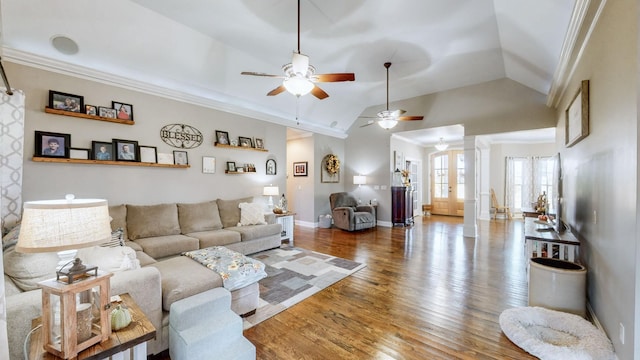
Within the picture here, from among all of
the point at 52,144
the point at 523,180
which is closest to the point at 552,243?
the point at 52,144

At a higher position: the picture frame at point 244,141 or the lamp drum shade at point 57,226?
the picture frame at point 244,141

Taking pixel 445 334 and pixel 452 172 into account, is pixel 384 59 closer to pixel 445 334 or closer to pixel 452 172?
pixel 445 334

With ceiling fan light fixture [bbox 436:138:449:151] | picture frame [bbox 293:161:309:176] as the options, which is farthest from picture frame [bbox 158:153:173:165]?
ceiling fan light fixture [bbox 436:138:449:151]

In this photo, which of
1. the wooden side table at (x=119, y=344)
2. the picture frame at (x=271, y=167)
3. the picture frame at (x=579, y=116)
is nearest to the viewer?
the wooden side table at (x=119, y=344)

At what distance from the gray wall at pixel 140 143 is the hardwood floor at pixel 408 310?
2470 mm

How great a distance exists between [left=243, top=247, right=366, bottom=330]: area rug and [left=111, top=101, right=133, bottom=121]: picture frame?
9.46 feet

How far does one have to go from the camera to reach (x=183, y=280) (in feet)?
7.36

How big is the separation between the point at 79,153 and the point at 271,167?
3.22 meters

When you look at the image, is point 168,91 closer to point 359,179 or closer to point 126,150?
point 126,150

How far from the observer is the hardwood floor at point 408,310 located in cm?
207

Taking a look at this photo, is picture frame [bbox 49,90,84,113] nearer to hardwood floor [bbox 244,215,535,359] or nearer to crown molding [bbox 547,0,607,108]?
hardwood floor [bbox 244,215,535,359]

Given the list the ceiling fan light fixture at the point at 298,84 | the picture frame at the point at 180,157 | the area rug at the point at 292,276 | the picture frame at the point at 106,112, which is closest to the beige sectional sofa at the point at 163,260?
the area rug at the point at 292,276

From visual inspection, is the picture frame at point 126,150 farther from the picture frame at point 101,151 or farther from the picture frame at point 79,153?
the picture frame at point 79,153

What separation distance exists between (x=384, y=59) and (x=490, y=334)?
4231 millimetres
